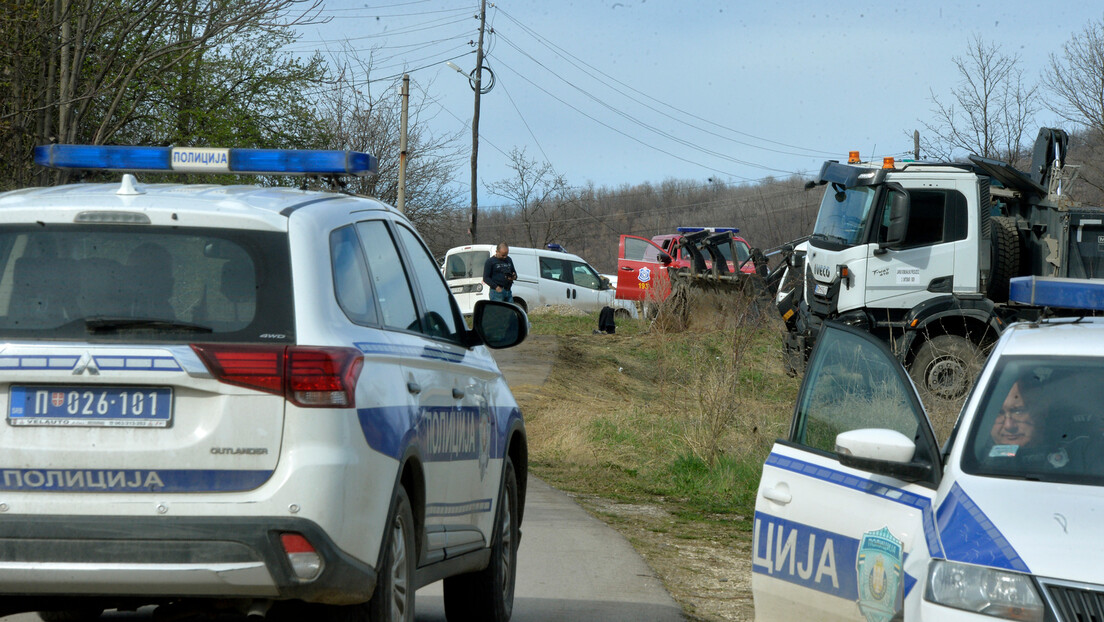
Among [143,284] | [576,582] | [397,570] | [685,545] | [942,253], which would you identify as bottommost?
[685,545]

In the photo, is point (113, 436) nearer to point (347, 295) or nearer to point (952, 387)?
point (347, 295)

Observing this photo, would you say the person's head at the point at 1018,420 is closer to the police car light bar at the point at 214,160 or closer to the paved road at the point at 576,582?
the paved road at the point at 576,582

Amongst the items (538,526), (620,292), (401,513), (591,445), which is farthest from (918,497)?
(620,292)

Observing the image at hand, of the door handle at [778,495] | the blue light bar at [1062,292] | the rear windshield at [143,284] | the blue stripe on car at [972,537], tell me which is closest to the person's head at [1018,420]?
the blue stripe on car at [972,537]

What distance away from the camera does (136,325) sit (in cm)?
365

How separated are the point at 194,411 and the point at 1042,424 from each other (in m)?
2.86

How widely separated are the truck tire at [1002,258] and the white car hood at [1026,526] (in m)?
11.9

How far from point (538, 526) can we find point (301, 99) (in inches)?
601

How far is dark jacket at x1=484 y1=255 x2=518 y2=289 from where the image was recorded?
2345 centimetres

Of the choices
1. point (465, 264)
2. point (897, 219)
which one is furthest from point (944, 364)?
point (465, 264)

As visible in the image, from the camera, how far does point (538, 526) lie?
29.6ft

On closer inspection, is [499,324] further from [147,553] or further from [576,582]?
[147,553]

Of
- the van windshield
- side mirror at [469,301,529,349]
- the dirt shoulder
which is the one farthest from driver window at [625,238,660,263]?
side mirror at [469,301,529,349]

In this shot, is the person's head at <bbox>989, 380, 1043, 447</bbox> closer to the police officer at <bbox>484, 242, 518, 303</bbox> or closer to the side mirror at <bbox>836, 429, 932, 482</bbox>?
the side mirror at <bbox>836, 429, 932, 482</bbox>
